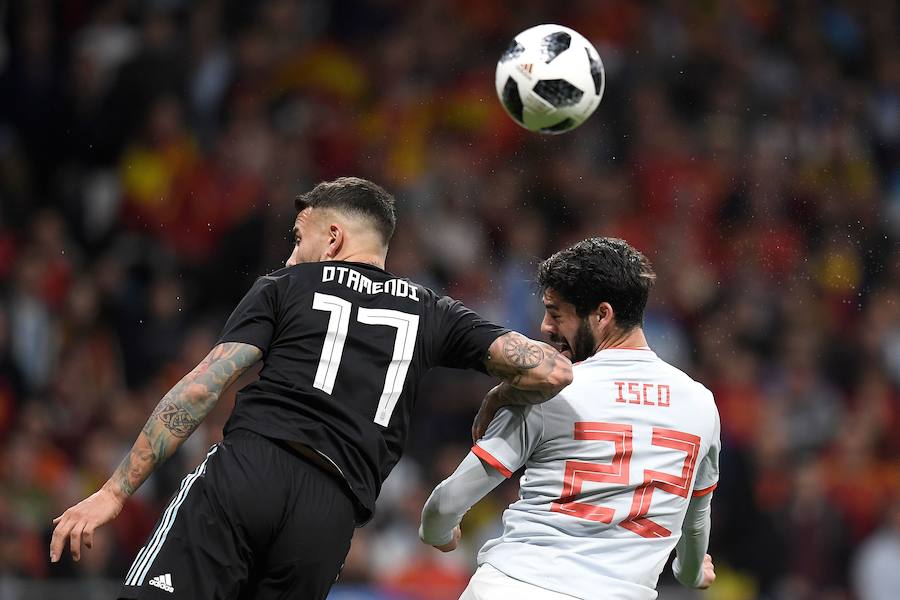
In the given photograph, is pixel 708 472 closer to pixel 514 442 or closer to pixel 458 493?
pixel 514 442

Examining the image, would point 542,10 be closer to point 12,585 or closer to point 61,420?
point 61,420

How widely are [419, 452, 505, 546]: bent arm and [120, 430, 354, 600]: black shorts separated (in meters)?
0.33

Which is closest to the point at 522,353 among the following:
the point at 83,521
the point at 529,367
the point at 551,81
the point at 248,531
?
the point at 529,367

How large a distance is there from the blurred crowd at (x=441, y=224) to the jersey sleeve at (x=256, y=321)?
12.7ft

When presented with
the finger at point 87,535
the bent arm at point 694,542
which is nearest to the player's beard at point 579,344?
the bent arm at point 694,542

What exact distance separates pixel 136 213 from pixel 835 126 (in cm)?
645

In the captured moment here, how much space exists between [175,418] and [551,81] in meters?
2.45

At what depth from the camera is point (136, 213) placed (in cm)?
998

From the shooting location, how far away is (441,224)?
1026 cm

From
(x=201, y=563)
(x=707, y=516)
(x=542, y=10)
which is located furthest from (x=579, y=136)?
(x=201, y=563)

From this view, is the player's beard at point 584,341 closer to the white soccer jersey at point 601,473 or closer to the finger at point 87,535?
the white soccer jersey at point 601,473

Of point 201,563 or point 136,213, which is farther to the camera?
point 136,213

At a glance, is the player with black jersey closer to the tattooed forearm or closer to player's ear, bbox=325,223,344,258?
the tattooed forearm

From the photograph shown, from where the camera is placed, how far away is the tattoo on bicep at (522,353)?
4137mm
